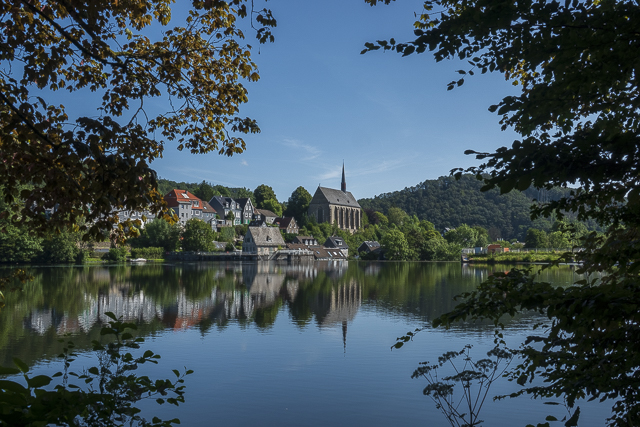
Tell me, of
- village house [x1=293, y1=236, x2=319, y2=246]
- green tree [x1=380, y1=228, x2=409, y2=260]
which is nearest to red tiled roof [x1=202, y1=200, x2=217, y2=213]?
village house [x1=293, y1=236, x2=319, y2=246]

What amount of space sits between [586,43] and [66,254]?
211 ft

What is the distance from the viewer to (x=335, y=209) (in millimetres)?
124812

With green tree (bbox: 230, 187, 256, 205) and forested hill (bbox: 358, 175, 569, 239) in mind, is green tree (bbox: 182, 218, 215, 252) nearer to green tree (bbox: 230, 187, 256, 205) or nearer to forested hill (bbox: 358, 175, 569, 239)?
green tree (bbox: 230, 187, 256, 205)

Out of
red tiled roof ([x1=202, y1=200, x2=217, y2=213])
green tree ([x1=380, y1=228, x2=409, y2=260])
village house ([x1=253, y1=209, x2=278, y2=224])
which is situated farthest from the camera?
village house ([x1=253, y1=209, x2=278, y2=224])

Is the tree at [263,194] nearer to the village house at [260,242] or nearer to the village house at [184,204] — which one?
the village house at [184,204]

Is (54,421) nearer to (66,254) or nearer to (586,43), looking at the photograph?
(586,43)

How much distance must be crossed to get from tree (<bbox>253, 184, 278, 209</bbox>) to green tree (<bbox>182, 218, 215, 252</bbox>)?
152 ft

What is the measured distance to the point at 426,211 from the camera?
166 meters

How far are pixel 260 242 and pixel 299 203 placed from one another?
131ft

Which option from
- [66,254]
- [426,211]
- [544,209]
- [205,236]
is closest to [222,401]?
[544,209]

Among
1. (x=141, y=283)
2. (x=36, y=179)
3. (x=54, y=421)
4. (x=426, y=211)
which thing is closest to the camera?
(x=54, y=421)

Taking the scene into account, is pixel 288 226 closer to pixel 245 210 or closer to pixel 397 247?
pixel 245 210

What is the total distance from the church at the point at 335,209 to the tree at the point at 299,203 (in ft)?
6.12

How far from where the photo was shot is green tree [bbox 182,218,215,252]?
75562 millimetres
